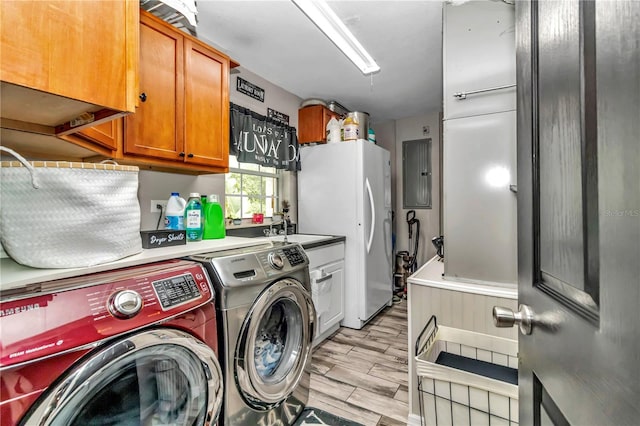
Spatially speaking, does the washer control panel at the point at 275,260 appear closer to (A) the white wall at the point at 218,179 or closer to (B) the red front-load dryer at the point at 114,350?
(B) the red front-load dryer at the point at 114,350

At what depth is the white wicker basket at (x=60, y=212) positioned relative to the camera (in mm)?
899

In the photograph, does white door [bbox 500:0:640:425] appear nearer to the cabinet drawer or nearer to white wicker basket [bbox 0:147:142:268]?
white wicker basket [bbox 0:147:142:268]

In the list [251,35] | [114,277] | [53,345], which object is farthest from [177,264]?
[251,35]

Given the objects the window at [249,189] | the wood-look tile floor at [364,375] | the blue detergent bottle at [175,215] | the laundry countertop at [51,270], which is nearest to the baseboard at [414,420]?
the wood-look tile floor at [364,375]

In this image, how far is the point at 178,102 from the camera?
1.75m


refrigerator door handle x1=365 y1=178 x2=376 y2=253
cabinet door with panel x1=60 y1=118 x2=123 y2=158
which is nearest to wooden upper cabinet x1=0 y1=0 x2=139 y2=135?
cabinet door with panel x1=60 y1=118 x2=123 y2=158

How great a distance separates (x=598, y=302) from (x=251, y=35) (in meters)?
2.53

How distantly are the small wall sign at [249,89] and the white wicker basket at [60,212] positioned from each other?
6.23 feet

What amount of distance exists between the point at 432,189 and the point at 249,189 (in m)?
2.65

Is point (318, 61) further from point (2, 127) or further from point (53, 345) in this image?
point (53, 345)

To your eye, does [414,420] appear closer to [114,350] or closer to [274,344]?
[274,344]

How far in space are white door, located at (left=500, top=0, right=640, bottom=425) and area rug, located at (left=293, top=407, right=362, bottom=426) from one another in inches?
48.5

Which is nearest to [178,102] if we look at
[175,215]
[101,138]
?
[101,138]

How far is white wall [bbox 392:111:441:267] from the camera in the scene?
13.4 feet
